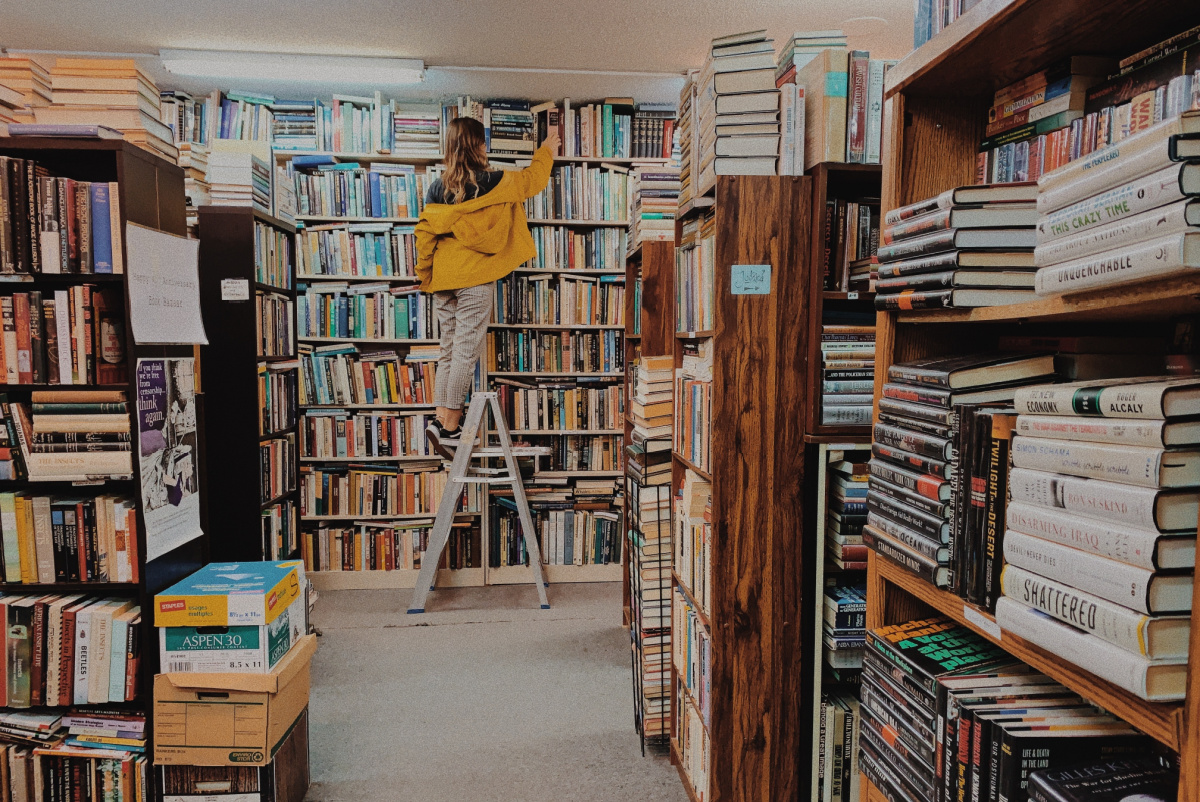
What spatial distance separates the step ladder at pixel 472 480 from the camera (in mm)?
3723

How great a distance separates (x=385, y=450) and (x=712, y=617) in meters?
2.91

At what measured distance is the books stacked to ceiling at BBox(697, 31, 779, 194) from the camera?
176cm

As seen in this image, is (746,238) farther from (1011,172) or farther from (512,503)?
(512,503)

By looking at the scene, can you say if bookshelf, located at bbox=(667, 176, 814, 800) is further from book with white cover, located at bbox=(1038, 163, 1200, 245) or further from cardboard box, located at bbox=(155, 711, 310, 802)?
cardboard box, located at bbox=(155, 711, 310, 802)

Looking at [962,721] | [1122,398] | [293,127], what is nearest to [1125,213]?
[1122,398]

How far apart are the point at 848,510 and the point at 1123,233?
123 centimetres

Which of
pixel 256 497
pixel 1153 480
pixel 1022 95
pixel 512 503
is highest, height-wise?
pixel 1022 95

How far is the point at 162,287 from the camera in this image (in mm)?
2027

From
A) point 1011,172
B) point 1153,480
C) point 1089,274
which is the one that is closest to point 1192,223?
point 1089,274

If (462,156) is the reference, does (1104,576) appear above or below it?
below

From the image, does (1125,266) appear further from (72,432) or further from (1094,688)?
(72,432)

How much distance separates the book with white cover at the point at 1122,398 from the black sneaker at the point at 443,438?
3307 mm

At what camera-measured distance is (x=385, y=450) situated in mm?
4234

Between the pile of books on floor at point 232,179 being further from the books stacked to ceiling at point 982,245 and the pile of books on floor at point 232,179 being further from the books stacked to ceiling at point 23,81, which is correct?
A: the books stacked to ceiling at point 982,245
